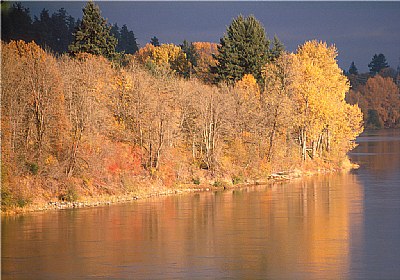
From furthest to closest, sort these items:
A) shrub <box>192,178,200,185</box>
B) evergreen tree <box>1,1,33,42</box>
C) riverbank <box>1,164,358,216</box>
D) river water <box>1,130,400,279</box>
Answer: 1. evergreen tree <box>1,1,33,42</box>
2. shrub <box>192,178,200,185</box>
3. riverbank <box>1,164,358,216</box>
4. river water <box>1,130,400,279</box>

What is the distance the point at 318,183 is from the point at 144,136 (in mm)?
15560

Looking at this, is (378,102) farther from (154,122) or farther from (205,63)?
(154,122)

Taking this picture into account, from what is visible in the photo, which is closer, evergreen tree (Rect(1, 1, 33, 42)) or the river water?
the river water

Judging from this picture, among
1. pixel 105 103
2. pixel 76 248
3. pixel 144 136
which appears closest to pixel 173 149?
pixel 144 136

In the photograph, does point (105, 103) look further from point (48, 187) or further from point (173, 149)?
point (48, 187)

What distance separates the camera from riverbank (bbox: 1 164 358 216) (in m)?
43.1

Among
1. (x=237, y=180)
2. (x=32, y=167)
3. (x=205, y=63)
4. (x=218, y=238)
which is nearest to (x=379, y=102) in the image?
(x=205, y=63)

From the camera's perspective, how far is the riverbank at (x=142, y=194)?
43.1 meters

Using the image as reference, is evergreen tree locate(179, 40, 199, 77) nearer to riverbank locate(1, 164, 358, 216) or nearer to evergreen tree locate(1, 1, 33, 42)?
evergreen tree locate(1, 1, 33, 42)

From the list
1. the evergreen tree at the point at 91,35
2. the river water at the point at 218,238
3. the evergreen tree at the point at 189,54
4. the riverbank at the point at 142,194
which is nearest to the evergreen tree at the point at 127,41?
the evergreen tree at the point at 189,54

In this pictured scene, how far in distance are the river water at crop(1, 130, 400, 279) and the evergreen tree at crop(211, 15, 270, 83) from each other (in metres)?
28.9

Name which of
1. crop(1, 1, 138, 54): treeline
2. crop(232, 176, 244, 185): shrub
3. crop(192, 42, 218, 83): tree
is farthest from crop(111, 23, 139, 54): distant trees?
crop(232, 176, 244, 185): shrub

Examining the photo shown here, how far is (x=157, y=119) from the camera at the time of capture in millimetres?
53688

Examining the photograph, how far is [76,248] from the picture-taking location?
34.1 meters
